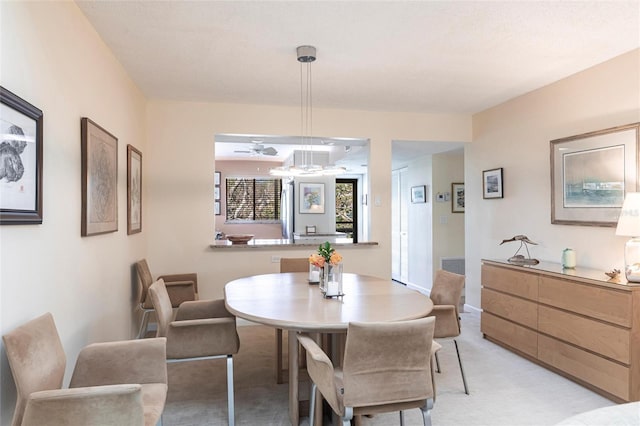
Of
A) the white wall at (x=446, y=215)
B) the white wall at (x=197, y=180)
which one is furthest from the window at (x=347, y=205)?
the white wall at (x=197, y=180)

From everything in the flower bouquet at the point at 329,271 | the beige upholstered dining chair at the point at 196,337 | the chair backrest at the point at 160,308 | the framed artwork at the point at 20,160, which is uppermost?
the framed artwork at the point at 20,160

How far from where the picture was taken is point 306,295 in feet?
8.55

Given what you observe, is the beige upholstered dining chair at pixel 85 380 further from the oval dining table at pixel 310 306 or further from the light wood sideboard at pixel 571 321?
the light wood sideboard at pixel 571 321

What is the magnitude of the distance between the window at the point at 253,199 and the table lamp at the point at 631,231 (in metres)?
7.15

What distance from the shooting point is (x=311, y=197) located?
284 inches

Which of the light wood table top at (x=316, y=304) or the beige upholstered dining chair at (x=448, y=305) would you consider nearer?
the light wood table top at (x=316, y=304)

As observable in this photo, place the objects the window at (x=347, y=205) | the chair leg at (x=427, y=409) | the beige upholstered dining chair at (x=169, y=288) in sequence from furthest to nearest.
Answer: the window at (x=347, y=205) < the beige upholstered dining chair at (x=169, y=288) < the chair leg at (x=427, y=409)

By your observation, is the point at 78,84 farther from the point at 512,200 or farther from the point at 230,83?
the point at 512,200

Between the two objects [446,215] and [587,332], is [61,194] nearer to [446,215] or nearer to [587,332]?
[587,332]

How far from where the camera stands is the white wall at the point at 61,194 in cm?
162

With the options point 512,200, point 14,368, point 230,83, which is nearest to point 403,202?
point 512,200

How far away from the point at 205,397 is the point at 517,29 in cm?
325

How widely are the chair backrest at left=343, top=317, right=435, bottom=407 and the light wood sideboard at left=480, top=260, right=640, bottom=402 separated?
1.75m

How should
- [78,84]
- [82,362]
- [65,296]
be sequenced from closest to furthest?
[82,362]
[65,296]
[78,84]
